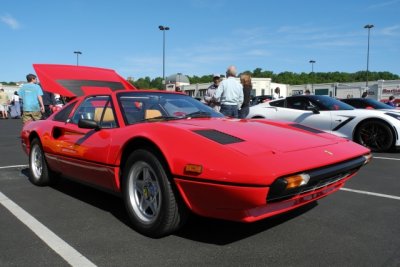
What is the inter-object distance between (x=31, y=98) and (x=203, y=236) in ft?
21.2

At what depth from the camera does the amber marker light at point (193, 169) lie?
2432mm

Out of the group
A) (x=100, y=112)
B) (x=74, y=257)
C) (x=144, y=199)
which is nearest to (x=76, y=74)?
(x=100, y=112)

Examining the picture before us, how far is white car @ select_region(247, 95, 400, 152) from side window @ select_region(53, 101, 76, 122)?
16.8 feet

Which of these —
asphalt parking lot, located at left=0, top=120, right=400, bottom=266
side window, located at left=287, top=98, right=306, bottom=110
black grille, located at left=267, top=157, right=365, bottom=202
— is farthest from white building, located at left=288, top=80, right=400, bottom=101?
black grille, located at left=267, top=157, right=365, bottom=202

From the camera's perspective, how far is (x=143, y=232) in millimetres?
2887

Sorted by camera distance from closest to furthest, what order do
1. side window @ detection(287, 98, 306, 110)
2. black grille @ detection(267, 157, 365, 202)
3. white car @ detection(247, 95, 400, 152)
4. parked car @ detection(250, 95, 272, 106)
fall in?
1. black grille @ detection(267, 157, 365, 202)
2. white car @ detection(247, 95, 400, 152)
3. side window @ detection(287, 98, 306, 110)
4. parked car @ detection(250, 95, 272, 106)

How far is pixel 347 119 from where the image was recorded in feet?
24.8

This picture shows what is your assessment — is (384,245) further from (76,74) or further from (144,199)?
(76,74)

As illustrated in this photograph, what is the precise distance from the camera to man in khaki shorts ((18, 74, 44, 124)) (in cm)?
800

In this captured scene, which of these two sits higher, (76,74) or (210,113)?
(76,74)

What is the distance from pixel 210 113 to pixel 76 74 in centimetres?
330

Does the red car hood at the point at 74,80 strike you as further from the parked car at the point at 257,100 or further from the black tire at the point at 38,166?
the parked car at the point at 257,100

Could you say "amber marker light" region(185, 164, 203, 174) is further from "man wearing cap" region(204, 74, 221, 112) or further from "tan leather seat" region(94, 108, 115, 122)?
"man wearing cap" region(204, 74, 221, 112)

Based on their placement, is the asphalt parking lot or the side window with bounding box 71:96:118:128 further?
the side window with bounding box 71:96:118:128
